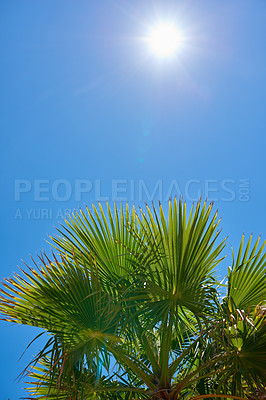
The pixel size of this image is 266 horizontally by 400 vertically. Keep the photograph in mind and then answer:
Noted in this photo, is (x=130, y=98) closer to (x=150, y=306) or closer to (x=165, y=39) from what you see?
(x=165, y=39)

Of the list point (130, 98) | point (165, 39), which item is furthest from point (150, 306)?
point (165, 39)

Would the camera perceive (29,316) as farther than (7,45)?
No

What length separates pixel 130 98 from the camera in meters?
7.21

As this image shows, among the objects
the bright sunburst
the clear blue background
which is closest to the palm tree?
the clear blue background

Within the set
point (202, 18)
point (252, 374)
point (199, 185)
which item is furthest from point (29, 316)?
point (202, 18)

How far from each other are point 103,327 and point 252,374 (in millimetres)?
1347

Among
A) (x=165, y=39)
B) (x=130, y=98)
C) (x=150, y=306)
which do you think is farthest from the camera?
(x=130, y=98)

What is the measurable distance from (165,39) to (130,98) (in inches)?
56.3

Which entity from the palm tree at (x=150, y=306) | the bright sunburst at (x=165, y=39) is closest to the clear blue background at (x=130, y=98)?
the bright sunburst at (x=165, y=39)

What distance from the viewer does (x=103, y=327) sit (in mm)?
2688

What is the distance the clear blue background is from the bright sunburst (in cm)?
16

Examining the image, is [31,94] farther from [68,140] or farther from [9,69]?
[68,140]

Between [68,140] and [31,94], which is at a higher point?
[31,94]

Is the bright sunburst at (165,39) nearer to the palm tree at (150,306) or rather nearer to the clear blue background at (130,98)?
the clear blue background at (130,98)
